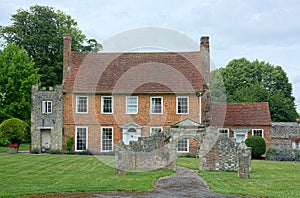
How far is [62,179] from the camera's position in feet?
56.9

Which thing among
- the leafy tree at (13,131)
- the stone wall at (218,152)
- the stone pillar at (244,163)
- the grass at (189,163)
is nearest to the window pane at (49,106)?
the leafy tree at (13,131)

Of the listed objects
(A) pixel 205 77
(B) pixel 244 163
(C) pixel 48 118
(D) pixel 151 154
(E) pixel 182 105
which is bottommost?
(B) pixel 244 163

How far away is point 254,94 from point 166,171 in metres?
37.7

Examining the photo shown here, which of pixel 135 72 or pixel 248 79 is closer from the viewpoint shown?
pixel 135 72

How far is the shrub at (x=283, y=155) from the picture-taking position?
32.7 m

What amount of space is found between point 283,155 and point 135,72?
46.6 feet

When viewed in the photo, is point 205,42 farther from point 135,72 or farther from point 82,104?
point 82,104

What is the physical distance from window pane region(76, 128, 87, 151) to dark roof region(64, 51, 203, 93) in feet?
12.0

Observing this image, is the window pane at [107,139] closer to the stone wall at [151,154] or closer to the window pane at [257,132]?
the window pane at [257,132]

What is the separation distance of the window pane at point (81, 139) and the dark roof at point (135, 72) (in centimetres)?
367

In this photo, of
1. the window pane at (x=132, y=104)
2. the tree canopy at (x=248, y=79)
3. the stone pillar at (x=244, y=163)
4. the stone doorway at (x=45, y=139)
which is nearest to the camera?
the stone pillar at (x=244, y=163)

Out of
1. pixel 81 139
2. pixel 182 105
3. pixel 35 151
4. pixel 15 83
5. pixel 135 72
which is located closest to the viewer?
pixel 35 151

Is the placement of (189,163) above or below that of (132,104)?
below

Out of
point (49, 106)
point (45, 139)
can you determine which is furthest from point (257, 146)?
point (45, 139)
